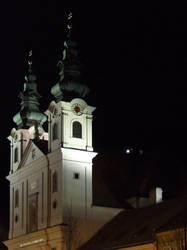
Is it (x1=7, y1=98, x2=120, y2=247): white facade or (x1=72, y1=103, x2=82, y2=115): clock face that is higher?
(x1=72, y1=103, x2=82, y2=115): clock face

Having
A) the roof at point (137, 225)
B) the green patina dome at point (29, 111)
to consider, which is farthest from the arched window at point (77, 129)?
the green patina dome at point (29, 111)

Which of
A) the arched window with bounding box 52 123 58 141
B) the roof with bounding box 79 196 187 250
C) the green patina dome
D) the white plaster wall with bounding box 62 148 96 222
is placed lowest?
the roof with bounding box 79 196 187 250

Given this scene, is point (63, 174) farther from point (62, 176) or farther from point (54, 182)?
point (54, 182)

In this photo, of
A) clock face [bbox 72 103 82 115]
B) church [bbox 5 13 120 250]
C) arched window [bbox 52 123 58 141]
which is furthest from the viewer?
arched window [bbox 52 123 58 141]

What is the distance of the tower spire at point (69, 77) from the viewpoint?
61094mm

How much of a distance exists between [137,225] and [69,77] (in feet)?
51.1

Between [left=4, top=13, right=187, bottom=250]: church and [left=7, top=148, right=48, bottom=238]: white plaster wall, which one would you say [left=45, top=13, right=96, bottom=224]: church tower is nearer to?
[left=4, top=13, right=187, bottom=250]: church

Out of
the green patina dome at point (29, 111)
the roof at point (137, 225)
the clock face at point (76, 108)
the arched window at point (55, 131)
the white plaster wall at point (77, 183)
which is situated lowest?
the roof at point (137, 225)

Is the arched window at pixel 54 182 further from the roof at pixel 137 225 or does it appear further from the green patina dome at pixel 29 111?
the green patina dome at pixel 29 111

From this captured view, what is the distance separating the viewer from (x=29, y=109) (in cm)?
6812

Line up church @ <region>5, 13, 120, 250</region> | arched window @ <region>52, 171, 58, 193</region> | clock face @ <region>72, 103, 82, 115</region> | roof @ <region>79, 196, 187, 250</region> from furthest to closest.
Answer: clock face @ <region>72, 103, 82, 115</region>, arched window @ <region>52, 171, 58, 193</region>, church @ <region>5, 13, 120, 250</region>, roof @ <region>79, 196, 187, 250</region>

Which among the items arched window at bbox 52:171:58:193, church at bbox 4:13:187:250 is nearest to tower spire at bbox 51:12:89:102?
church at bbox 4:13:187:250

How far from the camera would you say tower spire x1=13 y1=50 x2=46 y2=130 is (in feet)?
223

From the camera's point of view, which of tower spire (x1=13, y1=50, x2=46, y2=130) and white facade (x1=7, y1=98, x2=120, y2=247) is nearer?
white facade (x1=7, y1=98, x2=120, y2=247)
